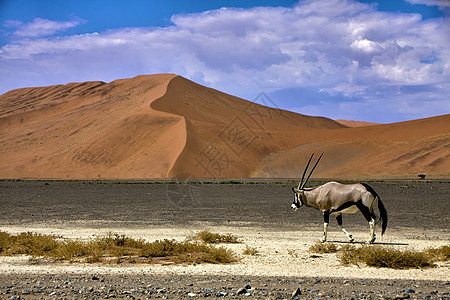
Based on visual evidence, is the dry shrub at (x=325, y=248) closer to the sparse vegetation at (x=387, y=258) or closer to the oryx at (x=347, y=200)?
the oryx at (x=347, y=200)

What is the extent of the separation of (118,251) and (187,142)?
243 ft

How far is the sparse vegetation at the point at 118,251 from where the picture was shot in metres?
10.9

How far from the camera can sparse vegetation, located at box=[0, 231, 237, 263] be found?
429 inches

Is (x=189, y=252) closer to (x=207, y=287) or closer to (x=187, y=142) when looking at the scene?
(x=207, y=287)

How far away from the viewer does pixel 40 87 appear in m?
155

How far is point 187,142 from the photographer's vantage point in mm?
85188

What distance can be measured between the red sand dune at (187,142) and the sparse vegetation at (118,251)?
55.9m

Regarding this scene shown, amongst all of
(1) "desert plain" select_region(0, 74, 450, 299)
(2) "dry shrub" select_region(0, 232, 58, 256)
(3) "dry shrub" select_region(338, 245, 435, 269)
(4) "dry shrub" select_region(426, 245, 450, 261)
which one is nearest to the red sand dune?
(1) "desert plain" select_region(0, 74, 450, 299)

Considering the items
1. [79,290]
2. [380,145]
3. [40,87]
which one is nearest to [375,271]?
[79,290]

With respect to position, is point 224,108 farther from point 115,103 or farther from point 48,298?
point 48,298

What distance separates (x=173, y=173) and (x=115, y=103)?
44810 mm

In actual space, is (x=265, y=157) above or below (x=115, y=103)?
below

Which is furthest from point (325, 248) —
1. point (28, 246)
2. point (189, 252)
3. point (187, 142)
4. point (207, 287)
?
point (187, 142)

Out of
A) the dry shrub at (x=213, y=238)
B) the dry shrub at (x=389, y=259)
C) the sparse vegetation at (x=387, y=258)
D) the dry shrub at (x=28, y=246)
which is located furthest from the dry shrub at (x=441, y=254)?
the dry shrub at (x=28, y=246)
